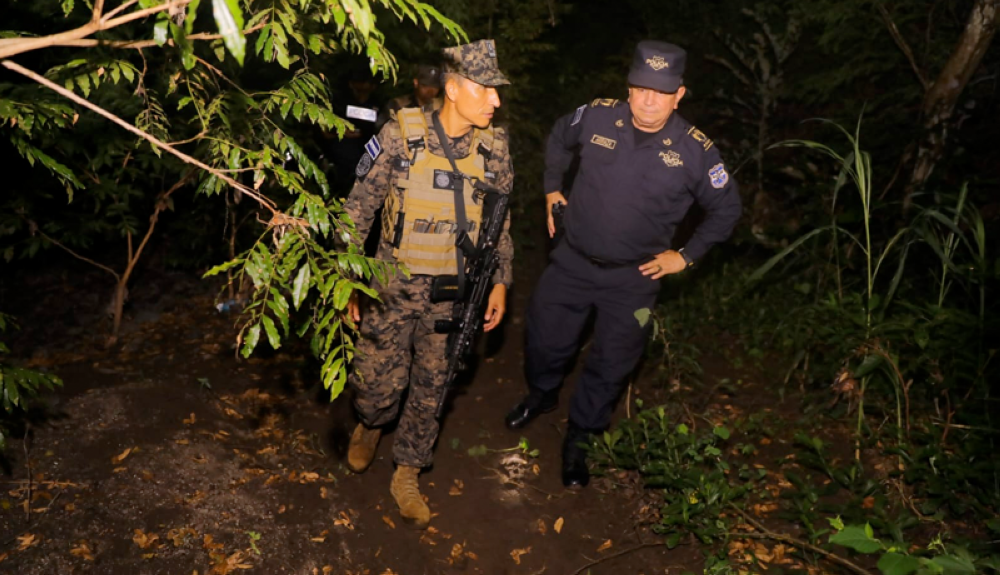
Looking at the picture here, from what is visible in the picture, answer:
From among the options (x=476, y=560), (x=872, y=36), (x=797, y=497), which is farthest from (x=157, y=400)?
(x=872, y=36)

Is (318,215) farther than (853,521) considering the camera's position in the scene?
No

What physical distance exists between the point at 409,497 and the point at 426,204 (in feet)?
5.32

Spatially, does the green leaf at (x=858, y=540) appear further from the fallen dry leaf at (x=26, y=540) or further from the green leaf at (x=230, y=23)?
the fallen dry leaf at (x=26, y=540)

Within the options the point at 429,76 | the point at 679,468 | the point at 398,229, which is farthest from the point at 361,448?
the point at 429,76

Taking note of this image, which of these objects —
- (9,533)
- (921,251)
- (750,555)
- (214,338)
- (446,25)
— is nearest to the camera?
(446,25)

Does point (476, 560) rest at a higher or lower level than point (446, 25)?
lower

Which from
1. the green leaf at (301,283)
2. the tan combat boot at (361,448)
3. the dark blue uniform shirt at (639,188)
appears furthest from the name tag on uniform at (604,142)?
the green leaf at (301,283)

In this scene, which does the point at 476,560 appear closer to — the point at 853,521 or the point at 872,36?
the point at 853,521

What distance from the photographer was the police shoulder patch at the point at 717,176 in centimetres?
418

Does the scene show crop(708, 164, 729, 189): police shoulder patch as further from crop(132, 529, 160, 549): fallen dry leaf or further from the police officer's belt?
crop(132, 529, 160, 549): fallen dry leaf

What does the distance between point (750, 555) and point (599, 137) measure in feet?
8.07

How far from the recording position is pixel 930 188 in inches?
223

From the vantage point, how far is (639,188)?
13.8ft

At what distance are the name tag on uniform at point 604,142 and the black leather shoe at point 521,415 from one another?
185 centimetres
